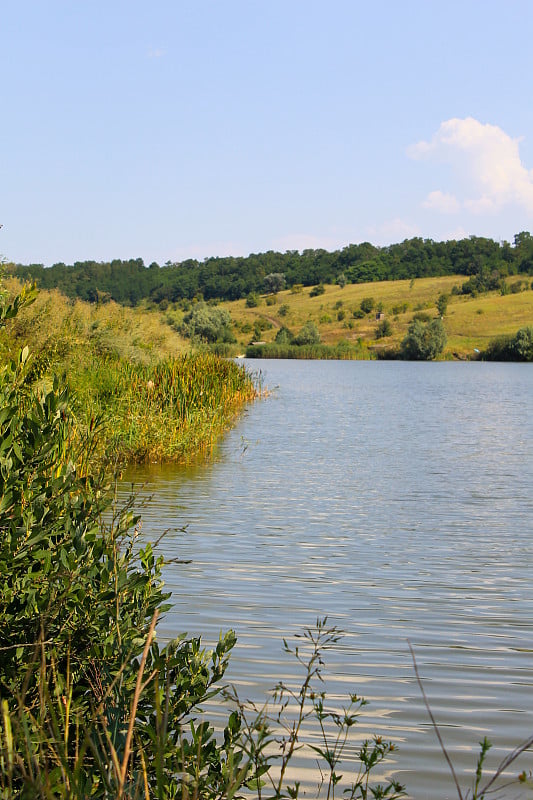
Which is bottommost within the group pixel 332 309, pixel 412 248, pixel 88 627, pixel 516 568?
pixel 516 568

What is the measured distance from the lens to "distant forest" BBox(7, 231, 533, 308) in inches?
4870

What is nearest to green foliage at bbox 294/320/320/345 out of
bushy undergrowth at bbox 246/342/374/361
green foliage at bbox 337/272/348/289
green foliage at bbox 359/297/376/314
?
bushy undergrowth at bbox 246/342/374/361

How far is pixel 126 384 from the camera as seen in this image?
17.0 meters

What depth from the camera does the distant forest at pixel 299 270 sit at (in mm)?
123688

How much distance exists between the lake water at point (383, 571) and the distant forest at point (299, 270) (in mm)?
99347

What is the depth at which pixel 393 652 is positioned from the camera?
5664 millimetres

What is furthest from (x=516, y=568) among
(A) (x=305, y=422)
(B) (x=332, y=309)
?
(B) (x=332, y=309)

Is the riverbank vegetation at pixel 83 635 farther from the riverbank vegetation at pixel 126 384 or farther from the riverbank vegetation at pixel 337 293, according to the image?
the riverbank vegetation at pixel 337 293

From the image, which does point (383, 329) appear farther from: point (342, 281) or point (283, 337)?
point (342, 281)

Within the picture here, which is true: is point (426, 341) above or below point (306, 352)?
above

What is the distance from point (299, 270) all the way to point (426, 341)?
222ft

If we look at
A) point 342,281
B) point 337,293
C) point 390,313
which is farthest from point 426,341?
point 342,281

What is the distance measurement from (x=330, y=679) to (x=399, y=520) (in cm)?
560

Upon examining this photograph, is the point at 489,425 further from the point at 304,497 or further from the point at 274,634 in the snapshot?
the point at 274,634
